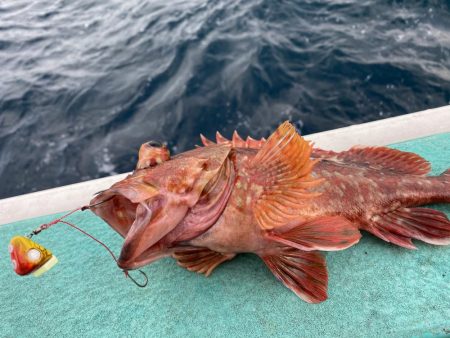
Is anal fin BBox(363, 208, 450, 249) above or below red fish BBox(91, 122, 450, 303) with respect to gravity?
below

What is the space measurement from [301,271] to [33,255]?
1.54 m

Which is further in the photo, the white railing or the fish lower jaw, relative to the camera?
the white railing

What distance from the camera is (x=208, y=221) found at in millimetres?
2240

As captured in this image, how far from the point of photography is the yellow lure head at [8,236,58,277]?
191 centimetres

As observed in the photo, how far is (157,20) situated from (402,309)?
964cm

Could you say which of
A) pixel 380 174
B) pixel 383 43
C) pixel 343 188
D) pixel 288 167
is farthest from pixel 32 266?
pixel 383 43

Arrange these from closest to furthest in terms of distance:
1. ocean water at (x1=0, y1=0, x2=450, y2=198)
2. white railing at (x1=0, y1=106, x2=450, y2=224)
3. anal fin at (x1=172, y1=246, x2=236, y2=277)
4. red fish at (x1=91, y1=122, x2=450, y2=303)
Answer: red fish at (x1=91, y1=122, x2=450, y2=303) → anal fin at (x1=172, y1=246, x2=236, y2=277) → white railing at (x1=0, y1=106, x2=450, y2=224) → ocean water at (x1=0, y1=0, x2=450, y2=198)

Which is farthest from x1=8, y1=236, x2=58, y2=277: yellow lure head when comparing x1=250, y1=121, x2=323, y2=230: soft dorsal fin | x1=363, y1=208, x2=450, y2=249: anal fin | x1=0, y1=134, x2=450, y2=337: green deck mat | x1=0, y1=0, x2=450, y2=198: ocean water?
x1=0, y1=0, x2=450, y2=198: ocean water

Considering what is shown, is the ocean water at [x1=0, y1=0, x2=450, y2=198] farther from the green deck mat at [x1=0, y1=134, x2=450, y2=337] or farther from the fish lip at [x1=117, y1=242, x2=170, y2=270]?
the fish lip at [x1=117, y1=242, x2=170, y2=270]

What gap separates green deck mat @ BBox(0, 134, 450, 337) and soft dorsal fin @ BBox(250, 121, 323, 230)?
47cm

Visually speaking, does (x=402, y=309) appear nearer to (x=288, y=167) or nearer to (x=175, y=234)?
(x=288, y=167)

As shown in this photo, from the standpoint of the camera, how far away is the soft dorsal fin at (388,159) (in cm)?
290

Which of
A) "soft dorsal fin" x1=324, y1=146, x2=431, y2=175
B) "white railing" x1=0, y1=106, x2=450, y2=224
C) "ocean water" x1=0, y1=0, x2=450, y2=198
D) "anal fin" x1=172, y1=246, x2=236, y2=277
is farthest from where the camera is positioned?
"ocean water" x1=0, y1=0, x2=450, y2=198

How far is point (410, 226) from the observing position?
2631 mm
